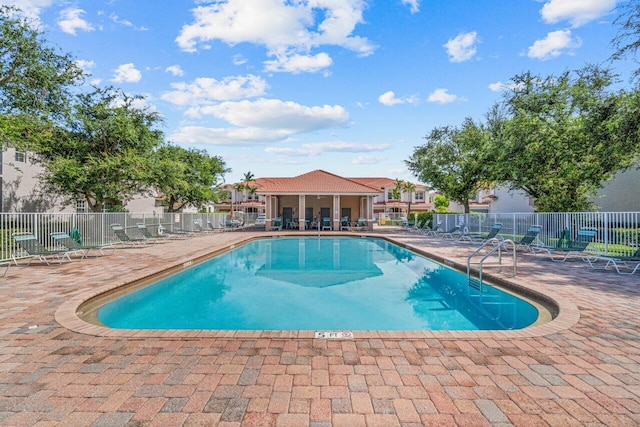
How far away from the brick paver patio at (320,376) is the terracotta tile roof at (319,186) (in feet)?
70.2

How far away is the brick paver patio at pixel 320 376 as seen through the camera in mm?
2525

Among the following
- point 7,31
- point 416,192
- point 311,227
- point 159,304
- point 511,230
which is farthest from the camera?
point 416,192

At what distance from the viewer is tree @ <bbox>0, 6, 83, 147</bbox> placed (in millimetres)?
12500

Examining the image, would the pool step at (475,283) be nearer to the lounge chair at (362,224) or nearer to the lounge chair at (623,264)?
the lounge chair at (623,264)

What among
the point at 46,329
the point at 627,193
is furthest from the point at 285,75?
the point at 627,193

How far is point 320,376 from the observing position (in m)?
3.14

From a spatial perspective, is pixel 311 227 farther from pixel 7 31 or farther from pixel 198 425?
pixel 198 425

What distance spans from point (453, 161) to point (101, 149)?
22.6m

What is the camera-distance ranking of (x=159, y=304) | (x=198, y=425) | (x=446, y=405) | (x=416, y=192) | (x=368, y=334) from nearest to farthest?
(x=198, y=425) → (x=446, y=405) → (x=368, y=334) → (x=159, y=304) → (x=416, y=192)

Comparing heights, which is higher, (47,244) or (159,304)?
(47,244)

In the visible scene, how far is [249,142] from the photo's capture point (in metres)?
43.2

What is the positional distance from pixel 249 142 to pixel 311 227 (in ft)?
60.7

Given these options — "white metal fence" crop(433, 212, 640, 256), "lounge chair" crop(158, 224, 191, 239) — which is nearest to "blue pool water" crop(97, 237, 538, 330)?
"white metal fence" crop(433, 212, 640, 256)

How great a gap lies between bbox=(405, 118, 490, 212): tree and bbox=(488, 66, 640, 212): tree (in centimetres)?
437
